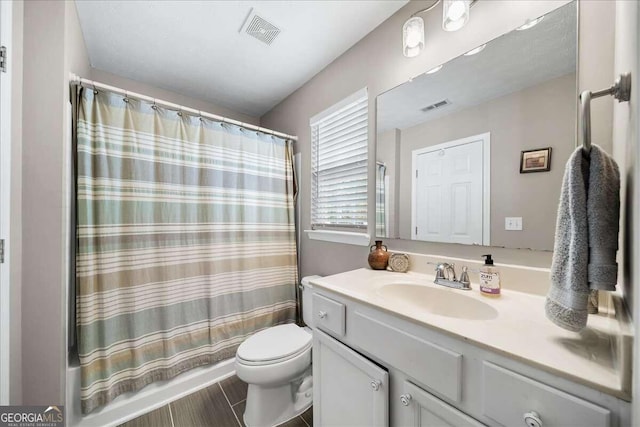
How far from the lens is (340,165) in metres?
1.75

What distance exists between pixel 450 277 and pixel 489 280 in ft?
0.58

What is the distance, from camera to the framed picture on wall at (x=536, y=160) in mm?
897

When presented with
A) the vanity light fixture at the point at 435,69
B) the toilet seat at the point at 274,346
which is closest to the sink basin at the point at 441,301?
the toilet seat at the point at 274,346

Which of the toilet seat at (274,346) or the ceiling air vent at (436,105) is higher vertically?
the ceiling air vent at (436,105)

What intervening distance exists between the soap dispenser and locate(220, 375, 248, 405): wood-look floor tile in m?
1.60

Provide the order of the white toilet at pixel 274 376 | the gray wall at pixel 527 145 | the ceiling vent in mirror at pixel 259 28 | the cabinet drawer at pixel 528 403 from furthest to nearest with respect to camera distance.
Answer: the ceiling vent in mirror at pixel 259 28, the white toilet at pixel 274 376, the gray wall at pixel 527 145, the cabinet drawer at pixel 528 403

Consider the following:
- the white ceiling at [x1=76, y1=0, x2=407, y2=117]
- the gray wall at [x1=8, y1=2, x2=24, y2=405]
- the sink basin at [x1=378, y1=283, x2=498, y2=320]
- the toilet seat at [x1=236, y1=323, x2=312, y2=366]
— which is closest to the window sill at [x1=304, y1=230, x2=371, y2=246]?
the sink basin at [x1=378, y1=283, x2=498, y2=320]

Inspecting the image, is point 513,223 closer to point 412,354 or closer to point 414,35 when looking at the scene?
point 412,354

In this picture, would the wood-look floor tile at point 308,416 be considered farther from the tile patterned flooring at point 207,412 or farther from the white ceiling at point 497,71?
the white ceiling at point 497,71

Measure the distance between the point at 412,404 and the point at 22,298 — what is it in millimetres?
1606

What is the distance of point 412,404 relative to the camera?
74cm

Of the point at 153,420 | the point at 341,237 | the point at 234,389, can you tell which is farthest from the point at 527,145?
the point at 153,420

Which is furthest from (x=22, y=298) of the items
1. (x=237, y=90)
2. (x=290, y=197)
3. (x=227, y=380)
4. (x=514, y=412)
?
(x=237, y=90)

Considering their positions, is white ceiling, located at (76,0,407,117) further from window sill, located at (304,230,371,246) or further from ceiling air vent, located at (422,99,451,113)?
Answer: window sill, located at (304,230,371,246)
